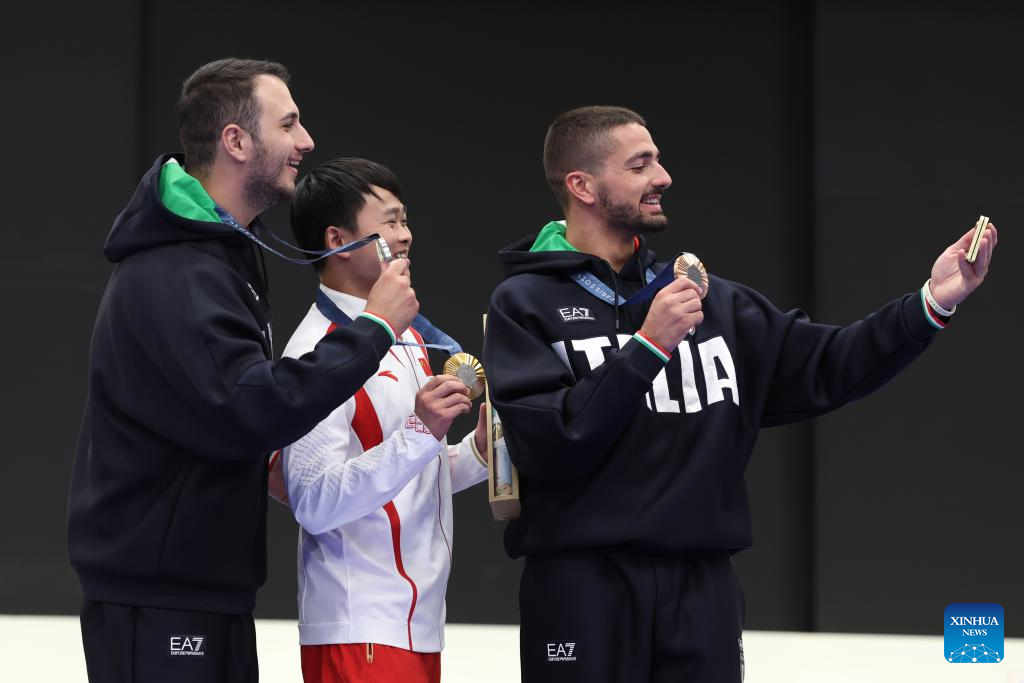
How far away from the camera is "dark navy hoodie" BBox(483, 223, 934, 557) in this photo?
2148 mm

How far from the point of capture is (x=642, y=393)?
2111 mm

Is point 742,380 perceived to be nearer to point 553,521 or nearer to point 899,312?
point 899,312

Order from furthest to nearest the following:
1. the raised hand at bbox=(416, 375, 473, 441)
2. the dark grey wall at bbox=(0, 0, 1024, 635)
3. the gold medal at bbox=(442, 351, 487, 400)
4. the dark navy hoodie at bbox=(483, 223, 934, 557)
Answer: the dark grey wall at bbox=(0, 0, 1024, 635) < the gold medal at bbox=(442, 351, 487, 400) < the raised hand at bbox=(416, 375, 473, 441) < the dark navy hoodie at bbox=(483, 223, 934, 557)

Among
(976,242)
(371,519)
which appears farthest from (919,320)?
(371,519)

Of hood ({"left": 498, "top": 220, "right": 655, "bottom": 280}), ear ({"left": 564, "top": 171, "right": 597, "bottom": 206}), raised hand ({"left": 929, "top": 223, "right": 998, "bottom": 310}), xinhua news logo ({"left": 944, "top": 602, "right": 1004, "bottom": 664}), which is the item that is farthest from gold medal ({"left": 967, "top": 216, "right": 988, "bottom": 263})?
xinhua news logo ({"left": 944, "top": 602, "right": 1004, "bottom": 664})

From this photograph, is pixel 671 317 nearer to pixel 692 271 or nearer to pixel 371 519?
pixel 692 271

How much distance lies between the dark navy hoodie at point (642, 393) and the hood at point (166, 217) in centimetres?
57

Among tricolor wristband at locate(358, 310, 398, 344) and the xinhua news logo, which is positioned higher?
tricolor wristband at locate(358, 310, 398, 344)

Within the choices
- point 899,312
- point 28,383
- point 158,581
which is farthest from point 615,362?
point 28,383

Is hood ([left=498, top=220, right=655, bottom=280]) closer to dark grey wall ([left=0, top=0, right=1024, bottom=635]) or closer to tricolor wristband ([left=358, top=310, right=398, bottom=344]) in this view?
tricolor wristband ([left=358, top=310, right=398, bottom=344])

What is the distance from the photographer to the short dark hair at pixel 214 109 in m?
2.21

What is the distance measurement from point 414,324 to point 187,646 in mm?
891

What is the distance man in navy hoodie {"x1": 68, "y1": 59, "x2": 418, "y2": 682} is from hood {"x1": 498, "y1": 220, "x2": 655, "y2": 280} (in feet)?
1.29

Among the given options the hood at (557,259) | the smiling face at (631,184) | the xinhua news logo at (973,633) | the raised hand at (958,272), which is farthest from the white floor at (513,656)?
the smiling face at (631,184)
